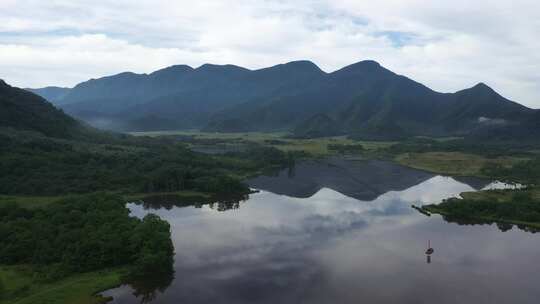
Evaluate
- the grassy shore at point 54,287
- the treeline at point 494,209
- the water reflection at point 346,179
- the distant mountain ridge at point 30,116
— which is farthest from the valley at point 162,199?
the distant mountain ridge at point 30,116

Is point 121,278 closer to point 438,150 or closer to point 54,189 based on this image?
point 54,189

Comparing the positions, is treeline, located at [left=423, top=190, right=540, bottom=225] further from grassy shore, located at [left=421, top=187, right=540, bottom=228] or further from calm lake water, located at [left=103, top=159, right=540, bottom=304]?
calm lake water, located at [left=103, top=159, right=540, bottom=304]

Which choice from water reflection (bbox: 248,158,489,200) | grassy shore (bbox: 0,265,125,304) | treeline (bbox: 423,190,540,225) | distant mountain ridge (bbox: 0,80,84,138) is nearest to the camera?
grassy shore (bbox: 0,265,125,304)

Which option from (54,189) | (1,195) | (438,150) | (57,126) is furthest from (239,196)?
(438,150)

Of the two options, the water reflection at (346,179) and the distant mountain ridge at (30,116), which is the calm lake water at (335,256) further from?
the distant mountain ridge at (30,116)

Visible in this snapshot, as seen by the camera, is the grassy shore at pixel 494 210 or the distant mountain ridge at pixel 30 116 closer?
the grassy shore at pixel 494 210

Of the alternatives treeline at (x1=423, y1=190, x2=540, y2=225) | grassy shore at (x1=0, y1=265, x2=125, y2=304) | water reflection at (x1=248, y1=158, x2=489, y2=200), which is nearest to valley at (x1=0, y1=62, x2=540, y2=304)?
grassy shore at (x1=0, y1=265, x2=125, y2=304)
